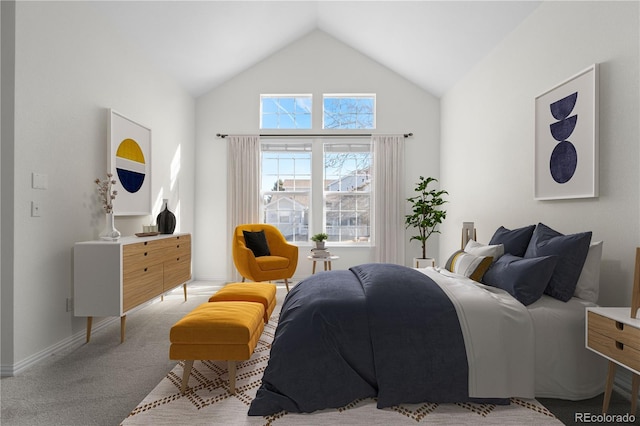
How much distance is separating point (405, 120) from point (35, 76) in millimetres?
4821

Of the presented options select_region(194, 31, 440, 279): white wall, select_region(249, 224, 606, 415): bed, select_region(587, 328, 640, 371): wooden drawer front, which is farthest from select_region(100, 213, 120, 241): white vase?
select_region(587, 328, 640, 371): wooden drawer front

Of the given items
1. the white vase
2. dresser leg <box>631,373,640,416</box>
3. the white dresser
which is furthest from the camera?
the white vase

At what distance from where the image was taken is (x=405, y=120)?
6.15 meters

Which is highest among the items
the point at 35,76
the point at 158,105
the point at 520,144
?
the point at 158,105

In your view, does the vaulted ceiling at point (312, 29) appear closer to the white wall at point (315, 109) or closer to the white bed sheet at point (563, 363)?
the white wall at point (315, 109)

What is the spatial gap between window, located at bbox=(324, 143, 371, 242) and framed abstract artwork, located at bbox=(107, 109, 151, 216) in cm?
280

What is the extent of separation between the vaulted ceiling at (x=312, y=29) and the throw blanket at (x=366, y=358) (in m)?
3.15

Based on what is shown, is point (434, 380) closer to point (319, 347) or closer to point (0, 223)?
point (319, 347)

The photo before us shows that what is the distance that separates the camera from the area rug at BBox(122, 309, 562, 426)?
1984 millimetres

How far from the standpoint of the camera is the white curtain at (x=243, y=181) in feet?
19.9

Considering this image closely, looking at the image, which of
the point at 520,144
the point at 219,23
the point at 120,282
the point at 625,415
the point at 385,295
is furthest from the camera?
the point at 219,23

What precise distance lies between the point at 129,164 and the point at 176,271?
124 centimetres

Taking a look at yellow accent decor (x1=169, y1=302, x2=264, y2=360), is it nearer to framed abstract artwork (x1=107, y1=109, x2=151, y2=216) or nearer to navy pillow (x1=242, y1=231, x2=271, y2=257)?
framed abstract artwork (x1=107, y1=109, x2=151, y2=216)

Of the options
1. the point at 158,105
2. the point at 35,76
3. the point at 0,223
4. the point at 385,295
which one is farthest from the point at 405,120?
the point at 0,223
